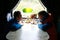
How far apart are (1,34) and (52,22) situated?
0.72 feet

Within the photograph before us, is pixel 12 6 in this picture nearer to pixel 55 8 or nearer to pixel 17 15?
pixel 17 15

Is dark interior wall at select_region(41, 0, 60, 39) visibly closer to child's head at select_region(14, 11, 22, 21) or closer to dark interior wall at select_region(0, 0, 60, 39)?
dark interior wall at select_region(0, 0, 60, 39)

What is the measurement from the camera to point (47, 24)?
0.58 m

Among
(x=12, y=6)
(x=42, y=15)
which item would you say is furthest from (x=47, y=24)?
(x=12, y=6)

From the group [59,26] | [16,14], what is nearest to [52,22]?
[59,26]

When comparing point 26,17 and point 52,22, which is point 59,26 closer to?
Result: point 52,22

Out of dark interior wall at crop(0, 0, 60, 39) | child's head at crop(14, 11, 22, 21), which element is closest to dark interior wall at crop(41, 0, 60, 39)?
dark interior wall at crop(0, 0, 60, 39)

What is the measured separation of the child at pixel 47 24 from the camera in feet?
1.83

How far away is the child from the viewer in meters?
0.56

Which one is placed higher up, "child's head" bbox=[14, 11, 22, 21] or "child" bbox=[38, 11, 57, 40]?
"child's head" bbox=[14, 11, 22, 21]

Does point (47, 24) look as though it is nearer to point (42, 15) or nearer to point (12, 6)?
point (42, 15)

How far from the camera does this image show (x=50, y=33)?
557 mm

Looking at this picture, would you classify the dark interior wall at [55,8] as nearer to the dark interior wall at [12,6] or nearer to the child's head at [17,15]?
the dark interior wall at [12,6]

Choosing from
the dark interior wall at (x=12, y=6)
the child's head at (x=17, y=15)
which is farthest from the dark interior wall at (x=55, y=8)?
the child's head at (x=17, y=15)
